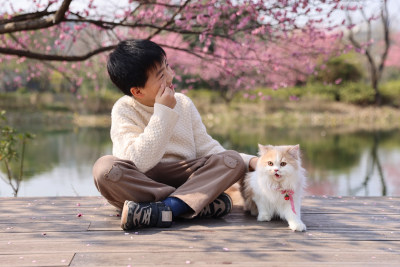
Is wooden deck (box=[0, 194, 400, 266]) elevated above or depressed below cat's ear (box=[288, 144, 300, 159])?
below

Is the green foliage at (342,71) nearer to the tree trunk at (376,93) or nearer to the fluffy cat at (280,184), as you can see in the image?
the tree trunk at (376,93)

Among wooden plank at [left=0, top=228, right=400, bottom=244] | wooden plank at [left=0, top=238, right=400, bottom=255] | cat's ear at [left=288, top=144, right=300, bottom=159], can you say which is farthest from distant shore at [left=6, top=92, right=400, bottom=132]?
wooden plank at [left=0, top=238, right=400, bottom=255]

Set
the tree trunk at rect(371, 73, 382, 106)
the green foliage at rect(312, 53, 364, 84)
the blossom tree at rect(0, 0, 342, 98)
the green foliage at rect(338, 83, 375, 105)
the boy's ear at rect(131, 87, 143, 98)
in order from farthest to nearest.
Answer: the green foliage at rect(312, 53, 364, 84)
the tree trunk at rect(371, 73, 382, 106)
the green foliage at rect(338, 83, 375, 105)
the blossom tree at rect(0, 0, 342, 98)
the boy's ear at rect(131, 87, 143, 98)

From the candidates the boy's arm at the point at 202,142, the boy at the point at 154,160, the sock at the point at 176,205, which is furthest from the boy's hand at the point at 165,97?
the sock at the point at 176,205

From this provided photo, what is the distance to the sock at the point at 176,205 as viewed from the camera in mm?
2109

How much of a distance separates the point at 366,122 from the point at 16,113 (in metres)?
10.3

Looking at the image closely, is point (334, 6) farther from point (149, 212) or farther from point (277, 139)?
point (277, 139)

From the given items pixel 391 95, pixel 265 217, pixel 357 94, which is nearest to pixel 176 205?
pixel 265 217

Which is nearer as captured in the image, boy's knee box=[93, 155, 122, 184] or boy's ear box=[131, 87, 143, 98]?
boy's knee box=[93, 155, 122, 184]

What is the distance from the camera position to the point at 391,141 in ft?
30.1

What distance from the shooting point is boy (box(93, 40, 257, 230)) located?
6.82ft

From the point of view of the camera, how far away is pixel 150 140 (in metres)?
2.09

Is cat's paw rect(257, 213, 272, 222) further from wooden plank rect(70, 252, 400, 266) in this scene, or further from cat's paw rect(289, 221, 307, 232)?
wooden plank rect(70, 252, 400, 266)

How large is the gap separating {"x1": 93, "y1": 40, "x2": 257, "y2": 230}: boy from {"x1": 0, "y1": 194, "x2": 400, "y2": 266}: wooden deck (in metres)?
0.10
